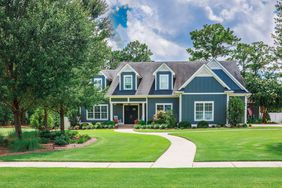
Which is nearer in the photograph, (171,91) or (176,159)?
(176,159)

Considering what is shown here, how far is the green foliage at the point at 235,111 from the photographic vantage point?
2598cm

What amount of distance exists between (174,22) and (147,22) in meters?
1.86

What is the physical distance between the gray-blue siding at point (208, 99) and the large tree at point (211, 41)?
24.2m

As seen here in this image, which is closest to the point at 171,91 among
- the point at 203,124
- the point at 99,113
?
the point at 203,124

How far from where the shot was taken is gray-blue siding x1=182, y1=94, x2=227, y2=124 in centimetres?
2706

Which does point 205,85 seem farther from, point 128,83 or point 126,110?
point 126,110

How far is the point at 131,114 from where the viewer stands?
3147cm

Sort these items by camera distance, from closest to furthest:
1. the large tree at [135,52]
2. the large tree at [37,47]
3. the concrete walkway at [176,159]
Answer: the concrete walkway at [176,159]
the large tree at [37,47]
the large tree at [135,52]

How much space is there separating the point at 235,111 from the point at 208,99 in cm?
264

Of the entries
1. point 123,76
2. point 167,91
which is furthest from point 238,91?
point 123,76

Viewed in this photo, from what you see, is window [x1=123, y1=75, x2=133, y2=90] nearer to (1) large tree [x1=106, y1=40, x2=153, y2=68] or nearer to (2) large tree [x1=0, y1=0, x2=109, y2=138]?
(2) large tree [x1=0, y1=0, x2=109, y2=138]

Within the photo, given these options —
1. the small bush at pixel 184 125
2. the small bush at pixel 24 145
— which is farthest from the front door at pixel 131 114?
the small bush at pixel 24 145

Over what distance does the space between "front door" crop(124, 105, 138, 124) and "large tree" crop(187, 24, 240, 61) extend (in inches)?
889

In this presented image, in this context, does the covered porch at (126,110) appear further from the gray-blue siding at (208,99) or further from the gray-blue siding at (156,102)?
the gray-blue siding at (208,99)
